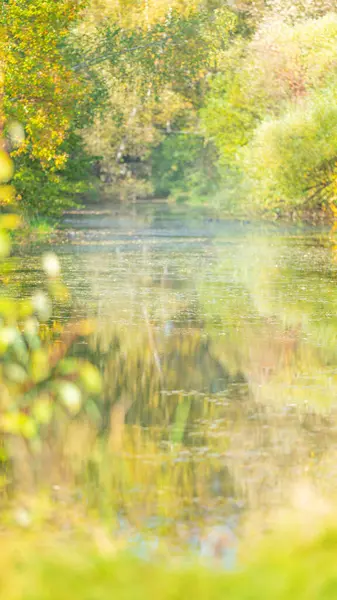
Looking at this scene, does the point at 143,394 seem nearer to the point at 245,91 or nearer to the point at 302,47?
the point at 302,47

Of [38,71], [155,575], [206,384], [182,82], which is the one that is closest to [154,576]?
[155,575]

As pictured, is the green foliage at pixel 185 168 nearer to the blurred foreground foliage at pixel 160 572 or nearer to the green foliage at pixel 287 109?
the green foliage at pixel 287 109

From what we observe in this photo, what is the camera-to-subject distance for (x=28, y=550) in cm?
575

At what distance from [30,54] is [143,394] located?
728 inches

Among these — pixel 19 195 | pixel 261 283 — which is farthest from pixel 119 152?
pixel 261 283

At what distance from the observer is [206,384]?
1123cm

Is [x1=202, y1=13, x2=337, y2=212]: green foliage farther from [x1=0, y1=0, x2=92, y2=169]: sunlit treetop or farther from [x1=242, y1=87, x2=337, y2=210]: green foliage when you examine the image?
[x1=0, y1=0, x2=92, y2=169]: sunlit treetop

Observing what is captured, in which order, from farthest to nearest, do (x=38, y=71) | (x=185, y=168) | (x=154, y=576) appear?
(x=185, y=168) → (x=38, y=71) → (x=154, y=576)

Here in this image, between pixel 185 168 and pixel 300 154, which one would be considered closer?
pixel 300 154

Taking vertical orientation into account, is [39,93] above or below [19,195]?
above

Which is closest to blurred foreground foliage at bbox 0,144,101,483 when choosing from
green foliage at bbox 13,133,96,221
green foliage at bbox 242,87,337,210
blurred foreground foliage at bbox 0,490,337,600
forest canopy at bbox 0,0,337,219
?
blurred foreground foliage at bbox 0,490,337,600

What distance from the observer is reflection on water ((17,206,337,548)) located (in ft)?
24.3

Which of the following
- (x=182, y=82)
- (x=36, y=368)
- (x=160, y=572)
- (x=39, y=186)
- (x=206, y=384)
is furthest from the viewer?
(x=182, y=82)

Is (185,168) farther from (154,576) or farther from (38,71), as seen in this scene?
(154,576)
